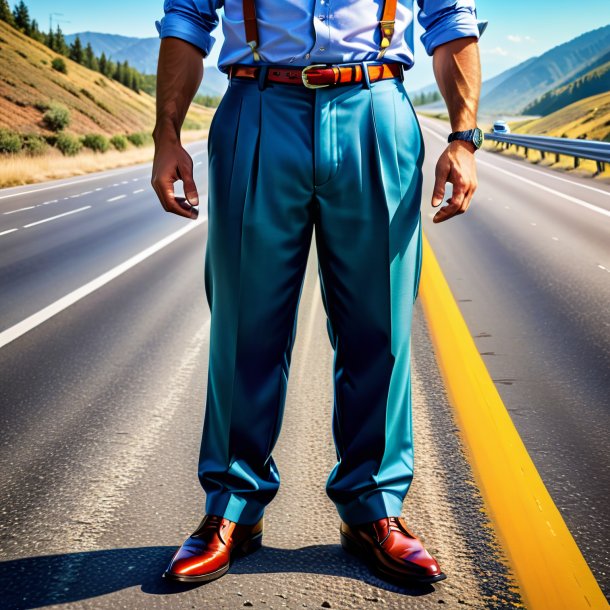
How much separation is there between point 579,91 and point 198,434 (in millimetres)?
152185

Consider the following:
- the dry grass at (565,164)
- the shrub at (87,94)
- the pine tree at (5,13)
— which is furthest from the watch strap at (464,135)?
the pine tree at (5,13)

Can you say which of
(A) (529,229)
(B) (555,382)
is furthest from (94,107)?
(B) (555,382)

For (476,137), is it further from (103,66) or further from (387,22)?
(103,66)

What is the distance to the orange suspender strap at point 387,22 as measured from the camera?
2.09m

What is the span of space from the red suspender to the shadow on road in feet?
4.56

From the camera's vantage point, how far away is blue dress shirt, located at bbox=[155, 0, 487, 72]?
2086 millimetres

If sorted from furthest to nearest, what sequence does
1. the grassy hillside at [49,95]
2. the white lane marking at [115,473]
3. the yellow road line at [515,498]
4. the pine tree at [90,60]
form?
the pine tree at [90,60] → the grassy hillside at [49,95] → the white lane marking at [115,473] → the yellow road line at [515,498]

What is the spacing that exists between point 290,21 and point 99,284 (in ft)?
15.4

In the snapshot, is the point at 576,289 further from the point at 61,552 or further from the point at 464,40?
the point at 61,552

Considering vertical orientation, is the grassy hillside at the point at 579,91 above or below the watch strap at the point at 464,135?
above

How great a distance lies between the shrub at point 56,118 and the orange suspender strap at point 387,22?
168 feet

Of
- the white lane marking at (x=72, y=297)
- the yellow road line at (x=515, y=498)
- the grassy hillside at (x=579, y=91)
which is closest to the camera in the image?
the yellow road line at (x=515, y=498)

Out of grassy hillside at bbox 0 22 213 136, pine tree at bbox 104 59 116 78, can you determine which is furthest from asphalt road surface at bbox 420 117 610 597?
pine tree at bbox 104 59 116 78

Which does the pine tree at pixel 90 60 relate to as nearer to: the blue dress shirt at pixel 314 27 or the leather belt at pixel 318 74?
the blue dress shirt at pixel 314 27
